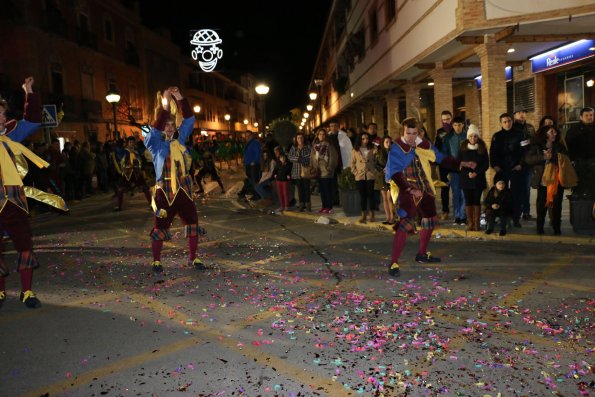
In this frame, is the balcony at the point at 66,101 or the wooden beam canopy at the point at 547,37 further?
the balcony at the point at 66,101

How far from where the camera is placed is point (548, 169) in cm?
816

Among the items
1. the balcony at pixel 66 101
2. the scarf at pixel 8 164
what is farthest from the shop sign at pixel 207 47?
the scarf at pixel 8 164

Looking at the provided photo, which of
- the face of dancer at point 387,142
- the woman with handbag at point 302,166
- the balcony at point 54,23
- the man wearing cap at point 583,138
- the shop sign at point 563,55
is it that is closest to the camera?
the man wearing cap at point 583,138

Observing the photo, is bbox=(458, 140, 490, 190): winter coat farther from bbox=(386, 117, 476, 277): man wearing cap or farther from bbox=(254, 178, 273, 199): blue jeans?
bbox=(254, 178, 273, 199): blue jeans

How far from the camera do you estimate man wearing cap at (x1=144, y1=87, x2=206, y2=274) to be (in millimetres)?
6699

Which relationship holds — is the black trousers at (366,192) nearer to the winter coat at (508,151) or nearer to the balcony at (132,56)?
the winter coat at (508,151)

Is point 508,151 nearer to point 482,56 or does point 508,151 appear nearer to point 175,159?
point 482,56

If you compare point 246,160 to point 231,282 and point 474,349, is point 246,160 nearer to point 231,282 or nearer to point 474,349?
point 231,282

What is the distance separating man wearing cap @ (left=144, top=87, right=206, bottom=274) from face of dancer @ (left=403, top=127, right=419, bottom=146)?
8.91 feet

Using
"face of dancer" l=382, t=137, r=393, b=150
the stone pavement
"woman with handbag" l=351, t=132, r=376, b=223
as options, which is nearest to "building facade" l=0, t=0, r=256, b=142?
the stone pavement

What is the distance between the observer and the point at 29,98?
570 cm

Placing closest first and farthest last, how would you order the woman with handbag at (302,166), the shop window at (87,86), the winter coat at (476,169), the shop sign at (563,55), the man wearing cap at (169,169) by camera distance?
the man wearing cap at (169,169)
the winter coat at (476,169)
the woman with handbag at (302,166)
the shop sign at (563,55)
the shop window at (87,86)

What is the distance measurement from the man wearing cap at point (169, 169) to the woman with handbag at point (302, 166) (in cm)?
520

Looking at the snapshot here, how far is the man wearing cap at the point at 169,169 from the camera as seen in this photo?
264 inches
